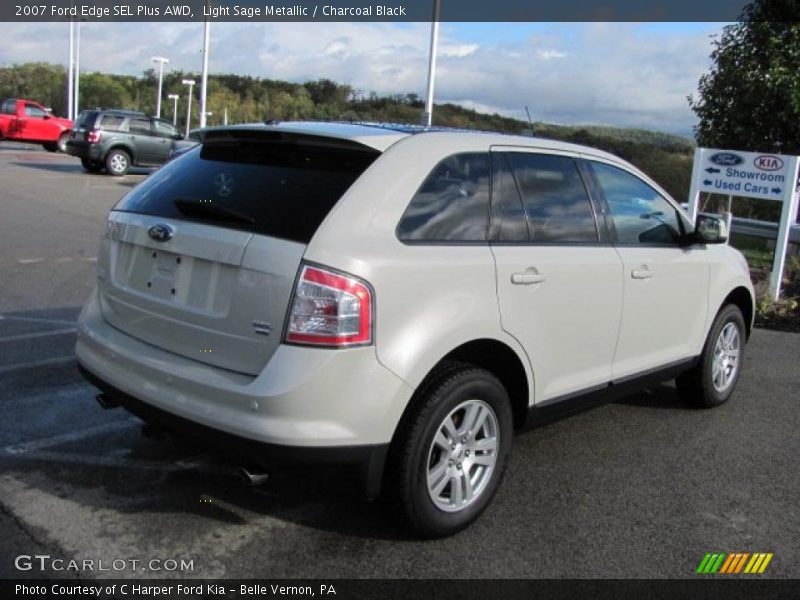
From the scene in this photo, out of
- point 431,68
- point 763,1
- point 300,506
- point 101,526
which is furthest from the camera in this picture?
point 431,68

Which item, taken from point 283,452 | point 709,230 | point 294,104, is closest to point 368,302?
point 283,452

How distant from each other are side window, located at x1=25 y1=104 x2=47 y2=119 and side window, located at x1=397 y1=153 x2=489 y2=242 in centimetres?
3244

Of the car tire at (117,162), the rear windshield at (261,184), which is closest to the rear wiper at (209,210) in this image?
the rear windshield at (261,184)

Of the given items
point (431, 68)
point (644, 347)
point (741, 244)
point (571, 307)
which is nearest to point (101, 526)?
point (571, 307)

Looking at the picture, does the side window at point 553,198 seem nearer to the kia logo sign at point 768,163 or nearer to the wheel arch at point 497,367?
the wheel arch at point 497,367

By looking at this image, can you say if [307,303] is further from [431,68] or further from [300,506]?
[431,68]

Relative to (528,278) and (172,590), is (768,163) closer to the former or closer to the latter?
(528,278)

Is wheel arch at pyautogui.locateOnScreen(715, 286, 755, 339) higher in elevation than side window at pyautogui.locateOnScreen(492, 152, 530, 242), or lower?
lower

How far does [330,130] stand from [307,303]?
95 centimetres

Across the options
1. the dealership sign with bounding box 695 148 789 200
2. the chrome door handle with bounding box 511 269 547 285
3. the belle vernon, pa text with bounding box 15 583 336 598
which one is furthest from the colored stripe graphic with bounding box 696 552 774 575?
the dealership sign with bounding box 695 148 789 200

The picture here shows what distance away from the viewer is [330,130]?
11.6 feet

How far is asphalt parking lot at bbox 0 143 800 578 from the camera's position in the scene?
3.25 meters

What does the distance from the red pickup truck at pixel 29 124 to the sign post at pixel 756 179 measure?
27.5m

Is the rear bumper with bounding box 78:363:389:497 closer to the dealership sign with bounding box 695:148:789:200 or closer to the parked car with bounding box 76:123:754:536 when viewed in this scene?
the parked car with bounding box 76:123:754:536
